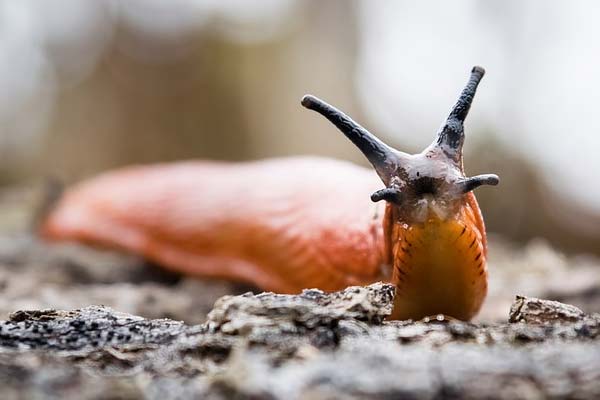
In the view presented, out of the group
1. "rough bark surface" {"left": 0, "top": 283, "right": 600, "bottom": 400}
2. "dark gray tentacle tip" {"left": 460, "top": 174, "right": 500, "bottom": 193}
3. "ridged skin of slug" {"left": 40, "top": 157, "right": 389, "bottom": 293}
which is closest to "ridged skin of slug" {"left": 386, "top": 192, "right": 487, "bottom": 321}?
"dark gray tentacle tip" {"left": 460, "top": 174, "right": 500, "bottom": 193}

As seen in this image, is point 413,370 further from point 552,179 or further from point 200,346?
point 552,179

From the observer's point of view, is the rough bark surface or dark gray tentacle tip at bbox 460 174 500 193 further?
dark gray tentacle tip at bbox 460 174 500 193

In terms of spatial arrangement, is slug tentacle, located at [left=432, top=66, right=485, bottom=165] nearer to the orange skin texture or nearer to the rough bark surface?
the orange skin texture

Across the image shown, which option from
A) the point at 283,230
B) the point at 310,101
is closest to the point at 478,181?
the point at 310,101

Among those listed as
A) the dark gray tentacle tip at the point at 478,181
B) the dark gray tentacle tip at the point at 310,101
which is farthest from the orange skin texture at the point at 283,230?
the dark gray tentacle tip at the point at 310,101

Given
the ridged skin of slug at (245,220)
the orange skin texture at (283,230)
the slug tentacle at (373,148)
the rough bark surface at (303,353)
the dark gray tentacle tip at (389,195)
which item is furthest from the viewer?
the ridged skin of slug at (245,220)

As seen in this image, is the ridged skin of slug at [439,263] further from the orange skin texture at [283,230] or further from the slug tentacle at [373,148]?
the slug tentacle at [373,148]

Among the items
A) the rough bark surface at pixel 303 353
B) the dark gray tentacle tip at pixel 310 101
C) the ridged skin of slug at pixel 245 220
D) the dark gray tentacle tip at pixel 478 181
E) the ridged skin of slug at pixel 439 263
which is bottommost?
the rough bark surface at pixel 303 353
